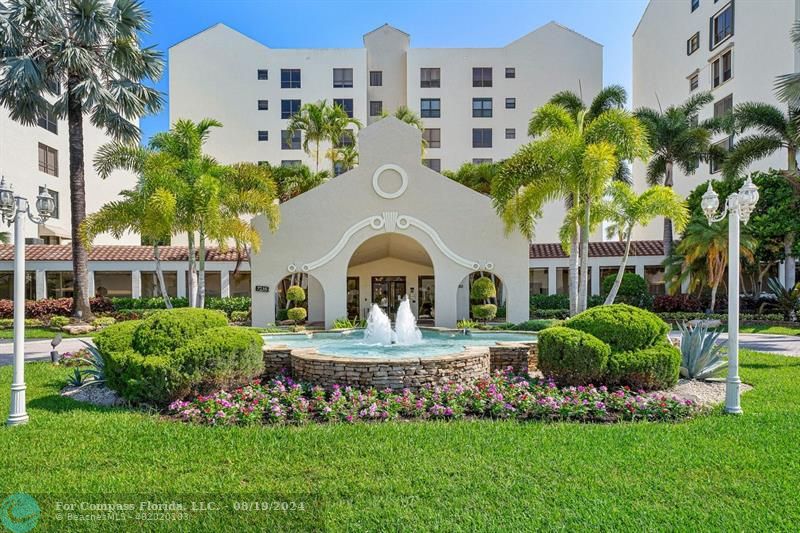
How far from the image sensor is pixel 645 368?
860 centimetres

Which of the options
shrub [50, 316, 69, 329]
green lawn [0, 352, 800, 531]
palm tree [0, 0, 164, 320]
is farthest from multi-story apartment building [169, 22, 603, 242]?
green lawn [0, 352, 800, 531]

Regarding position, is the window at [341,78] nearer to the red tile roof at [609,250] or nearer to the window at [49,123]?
the window at [49,123]

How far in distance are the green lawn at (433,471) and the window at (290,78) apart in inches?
1418

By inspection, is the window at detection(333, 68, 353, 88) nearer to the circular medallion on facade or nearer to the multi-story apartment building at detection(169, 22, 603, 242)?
the multi-story apartment building at detection(169, 22, 603, 242)

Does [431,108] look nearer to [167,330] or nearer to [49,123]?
[49,123]

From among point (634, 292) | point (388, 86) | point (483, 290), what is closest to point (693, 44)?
point (634, 292)

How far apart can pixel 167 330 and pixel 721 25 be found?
3789 centimetres

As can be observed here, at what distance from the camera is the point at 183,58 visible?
38.8m

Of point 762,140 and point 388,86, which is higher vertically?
point 388,86

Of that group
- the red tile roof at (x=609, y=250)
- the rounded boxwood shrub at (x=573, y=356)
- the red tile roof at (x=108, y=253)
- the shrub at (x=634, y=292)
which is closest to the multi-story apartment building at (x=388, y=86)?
the red tile roof at (x=609, y=250)

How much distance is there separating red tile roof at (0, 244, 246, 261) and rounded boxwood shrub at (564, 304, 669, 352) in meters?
22.3

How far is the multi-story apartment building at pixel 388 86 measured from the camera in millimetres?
38844

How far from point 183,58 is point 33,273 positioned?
21.4m

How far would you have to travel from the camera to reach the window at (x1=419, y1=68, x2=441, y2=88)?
131 ft
